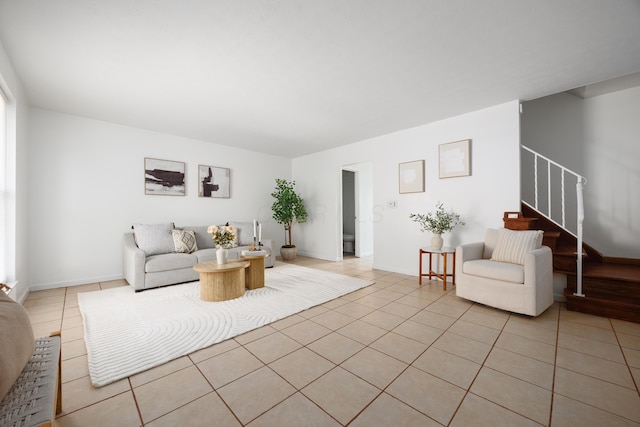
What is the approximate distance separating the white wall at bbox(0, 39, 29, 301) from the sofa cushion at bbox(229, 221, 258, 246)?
112 inches

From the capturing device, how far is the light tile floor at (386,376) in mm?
1418

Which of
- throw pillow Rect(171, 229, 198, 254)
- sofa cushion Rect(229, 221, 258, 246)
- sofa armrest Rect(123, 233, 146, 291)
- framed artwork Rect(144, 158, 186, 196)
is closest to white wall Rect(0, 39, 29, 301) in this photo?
sofa armrest Rect(123, 233, 146, 291)

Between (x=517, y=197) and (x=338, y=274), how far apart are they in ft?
9.60

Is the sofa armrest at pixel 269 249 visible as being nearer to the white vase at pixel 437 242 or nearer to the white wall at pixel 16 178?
the white vase at pixel 437 242

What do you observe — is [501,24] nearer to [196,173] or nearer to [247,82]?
[247,82]

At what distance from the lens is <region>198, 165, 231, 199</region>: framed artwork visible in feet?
17.4

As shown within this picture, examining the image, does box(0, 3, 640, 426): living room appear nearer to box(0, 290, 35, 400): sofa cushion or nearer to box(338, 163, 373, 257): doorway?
box(338, 163, 373, 257): doorway

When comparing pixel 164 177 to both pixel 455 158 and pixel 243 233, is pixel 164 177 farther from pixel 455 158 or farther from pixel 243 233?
pixel 455 158

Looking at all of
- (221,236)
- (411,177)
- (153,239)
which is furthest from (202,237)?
(411,177)

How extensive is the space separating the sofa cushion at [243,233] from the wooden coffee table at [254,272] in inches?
58.1

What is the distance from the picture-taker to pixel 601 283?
2818 mm

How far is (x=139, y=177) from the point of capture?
4555 mm

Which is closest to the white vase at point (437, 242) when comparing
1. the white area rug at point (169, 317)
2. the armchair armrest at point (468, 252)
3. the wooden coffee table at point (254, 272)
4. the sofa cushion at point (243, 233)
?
the armchair armrest at point (468, 252)

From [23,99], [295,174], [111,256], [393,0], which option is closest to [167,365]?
[393,0]
